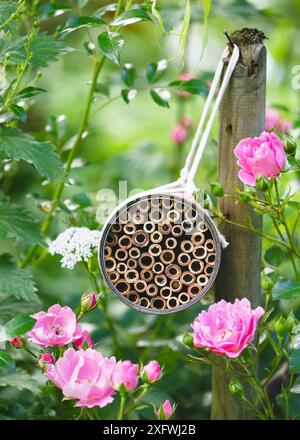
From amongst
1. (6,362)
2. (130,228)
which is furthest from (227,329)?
(6,362)

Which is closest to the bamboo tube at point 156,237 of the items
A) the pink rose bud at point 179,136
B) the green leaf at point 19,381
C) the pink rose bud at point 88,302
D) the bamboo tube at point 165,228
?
the bamboo tube at point 165,228

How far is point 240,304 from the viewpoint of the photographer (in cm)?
103

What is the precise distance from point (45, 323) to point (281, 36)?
2.40 metres

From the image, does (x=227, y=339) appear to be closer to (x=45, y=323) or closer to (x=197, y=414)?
(x=45, y=323)

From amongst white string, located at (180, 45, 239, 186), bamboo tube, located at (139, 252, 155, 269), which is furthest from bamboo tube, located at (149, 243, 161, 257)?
white string, located at (180, 45, 239, 186)

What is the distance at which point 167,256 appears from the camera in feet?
3.66

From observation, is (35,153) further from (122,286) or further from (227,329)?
(227,329)

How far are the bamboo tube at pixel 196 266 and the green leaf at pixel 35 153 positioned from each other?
0.80 ft

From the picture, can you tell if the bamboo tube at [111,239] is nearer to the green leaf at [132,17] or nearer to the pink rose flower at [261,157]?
the pink rose flower at [261,157]

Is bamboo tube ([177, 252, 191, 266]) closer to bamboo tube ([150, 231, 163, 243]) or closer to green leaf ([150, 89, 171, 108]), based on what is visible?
bamboo tube ([150, 231, 163, 243])

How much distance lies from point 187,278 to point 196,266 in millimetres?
23

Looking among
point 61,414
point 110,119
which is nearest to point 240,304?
point 61,414

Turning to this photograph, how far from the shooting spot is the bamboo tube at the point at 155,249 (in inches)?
43.8

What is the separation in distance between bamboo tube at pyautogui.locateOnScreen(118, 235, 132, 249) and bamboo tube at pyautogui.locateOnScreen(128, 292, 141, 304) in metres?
0.07
